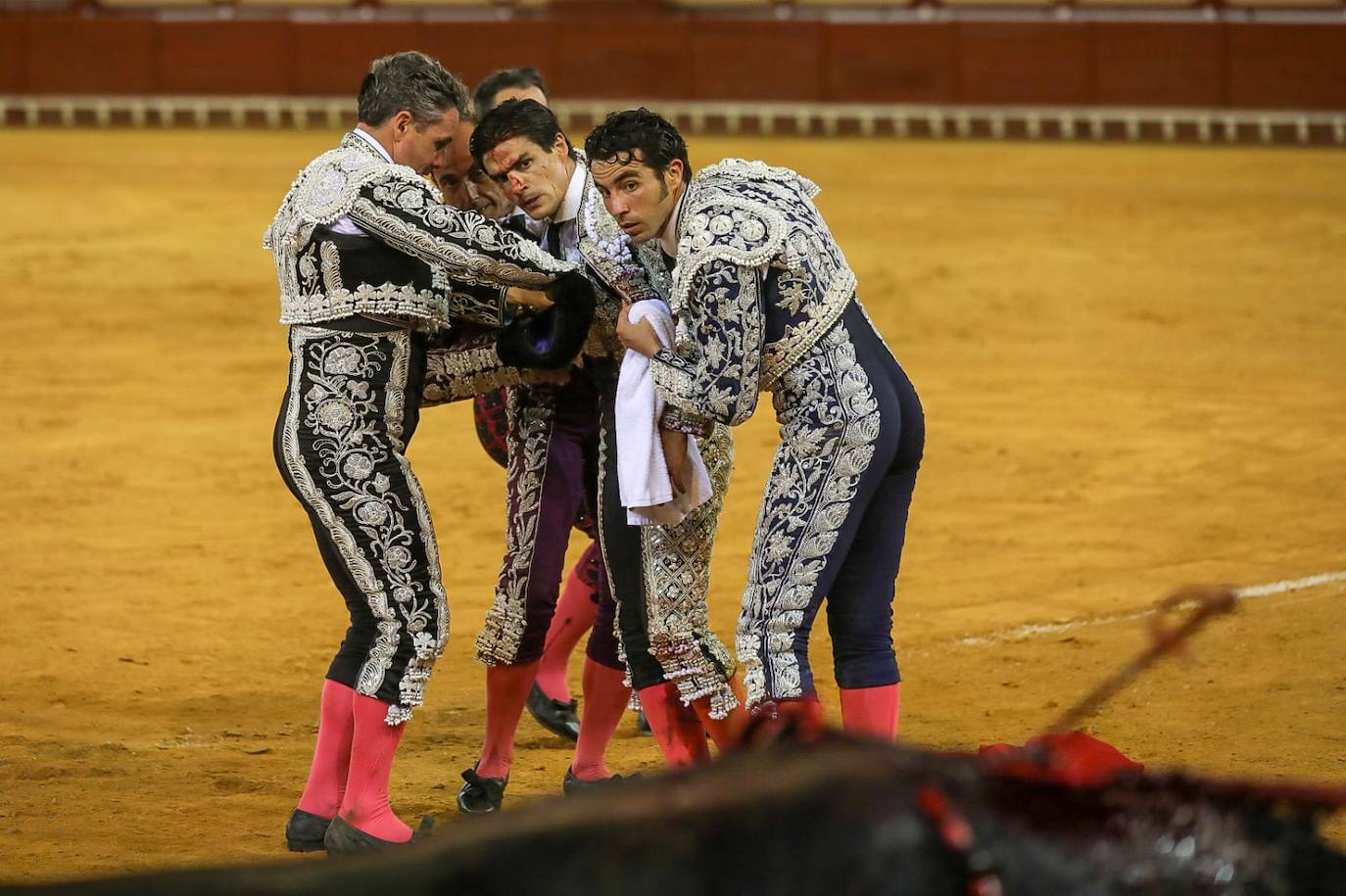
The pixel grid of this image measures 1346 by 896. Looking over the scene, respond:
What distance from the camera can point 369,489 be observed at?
159 inches

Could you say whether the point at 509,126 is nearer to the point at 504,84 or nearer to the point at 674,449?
the point at 674,449

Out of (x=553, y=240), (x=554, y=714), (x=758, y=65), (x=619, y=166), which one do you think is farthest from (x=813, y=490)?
(x=758, y=65)

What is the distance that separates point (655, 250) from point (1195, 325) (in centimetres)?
749

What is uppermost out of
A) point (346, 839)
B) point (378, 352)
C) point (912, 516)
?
point (378, 352)

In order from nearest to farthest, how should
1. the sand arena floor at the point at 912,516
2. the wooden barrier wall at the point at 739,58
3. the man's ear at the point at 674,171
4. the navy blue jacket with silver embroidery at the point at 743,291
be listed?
the navy blue jacket with silver embroidery at the point at 743,291, the man's ear at the point at 674,171, the sand arena floor at the point at 912,516, the wooden barrier wall at the point at 739,58

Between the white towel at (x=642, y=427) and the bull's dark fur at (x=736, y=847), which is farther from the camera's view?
the white towel at (x=642, y=427)

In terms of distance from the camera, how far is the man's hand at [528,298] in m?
4.05

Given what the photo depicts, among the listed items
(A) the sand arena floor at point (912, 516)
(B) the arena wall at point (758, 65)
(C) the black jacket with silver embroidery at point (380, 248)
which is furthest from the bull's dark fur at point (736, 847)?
(B) the arena wall at point (758, 65)

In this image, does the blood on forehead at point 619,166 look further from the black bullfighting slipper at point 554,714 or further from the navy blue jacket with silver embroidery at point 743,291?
the black bullfighting slipper at point 554,714

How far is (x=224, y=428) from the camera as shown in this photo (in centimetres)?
883

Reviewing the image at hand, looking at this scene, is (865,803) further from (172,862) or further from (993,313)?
(993,313)

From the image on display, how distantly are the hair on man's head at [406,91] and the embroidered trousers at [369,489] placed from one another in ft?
1.49

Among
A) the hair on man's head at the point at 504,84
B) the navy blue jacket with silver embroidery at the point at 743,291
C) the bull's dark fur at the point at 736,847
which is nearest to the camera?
the bull's dark fur at the point at 736,847

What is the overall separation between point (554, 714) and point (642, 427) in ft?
5.17
